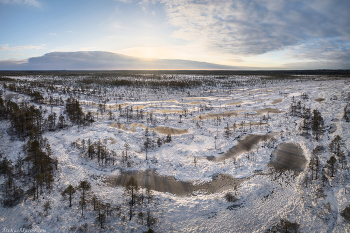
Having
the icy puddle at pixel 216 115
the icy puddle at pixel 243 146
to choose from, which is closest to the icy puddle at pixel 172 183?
the icy puddle at pixel 243 146

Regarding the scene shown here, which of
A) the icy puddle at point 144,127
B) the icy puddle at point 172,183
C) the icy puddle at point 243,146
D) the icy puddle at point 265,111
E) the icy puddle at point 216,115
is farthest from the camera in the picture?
the icy puddle at point 265,111

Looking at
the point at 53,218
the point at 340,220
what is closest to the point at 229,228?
the point at 340,220

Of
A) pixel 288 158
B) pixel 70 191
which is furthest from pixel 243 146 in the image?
pixel 70 191

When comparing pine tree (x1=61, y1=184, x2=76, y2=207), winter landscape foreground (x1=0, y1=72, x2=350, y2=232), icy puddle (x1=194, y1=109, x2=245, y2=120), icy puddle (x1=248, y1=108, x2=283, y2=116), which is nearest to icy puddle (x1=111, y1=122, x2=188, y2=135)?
winter landscape foreground (x1=0, y1=72, x2=350, y2=232)

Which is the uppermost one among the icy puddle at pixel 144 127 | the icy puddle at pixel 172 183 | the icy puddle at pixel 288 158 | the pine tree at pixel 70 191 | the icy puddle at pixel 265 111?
the icy puddle at pixel 265 111

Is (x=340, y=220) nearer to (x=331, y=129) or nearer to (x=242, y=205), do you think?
(x=242, y=205)

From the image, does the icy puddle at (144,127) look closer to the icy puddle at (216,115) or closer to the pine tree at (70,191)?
the icy puddle at (216,115)
